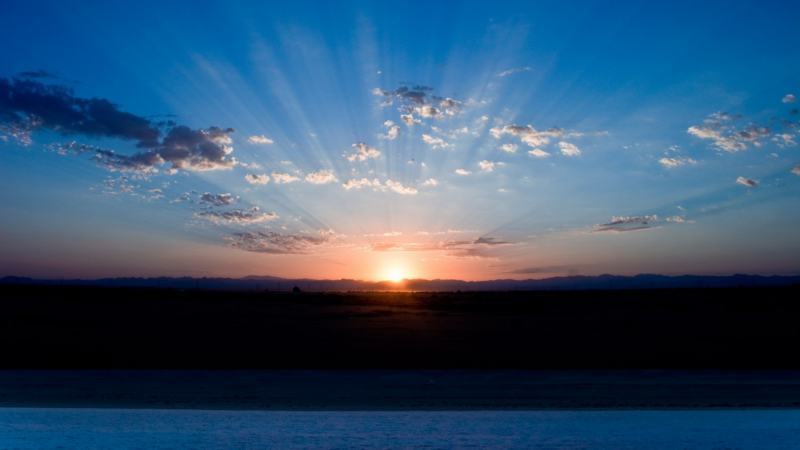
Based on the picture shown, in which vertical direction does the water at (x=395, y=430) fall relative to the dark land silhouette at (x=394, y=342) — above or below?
above

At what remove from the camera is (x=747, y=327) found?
26281 millimetres

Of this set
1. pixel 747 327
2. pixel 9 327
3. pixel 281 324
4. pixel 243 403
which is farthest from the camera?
pixel 281 324

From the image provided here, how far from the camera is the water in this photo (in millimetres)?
3672

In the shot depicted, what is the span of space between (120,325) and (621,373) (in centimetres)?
2541

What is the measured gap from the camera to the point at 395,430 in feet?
13.4

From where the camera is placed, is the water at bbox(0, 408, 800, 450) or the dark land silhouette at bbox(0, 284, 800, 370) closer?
the water at bbox(0, 408, 800, 450)

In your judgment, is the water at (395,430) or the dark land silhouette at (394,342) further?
the dark land silhouette at (394,342)

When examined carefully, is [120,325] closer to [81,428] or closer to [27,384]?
[27,384]

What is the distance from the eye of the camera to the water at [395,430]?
12.0 feet

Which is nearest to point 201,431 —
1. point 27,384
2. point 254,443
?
point 254,443

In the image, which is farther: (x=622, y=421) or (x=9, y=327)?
(x=9, y=327)

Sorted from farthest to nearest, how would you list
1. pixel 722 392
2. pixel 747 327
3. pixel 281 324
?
1. pixel 281 324
2. pixel 747 327
3. pixel 722 392

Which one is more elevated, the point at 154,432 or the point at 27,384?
the point at 154,432

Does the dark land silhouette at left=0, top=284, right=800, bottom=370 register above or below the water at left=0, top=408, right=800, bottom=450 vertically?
below
